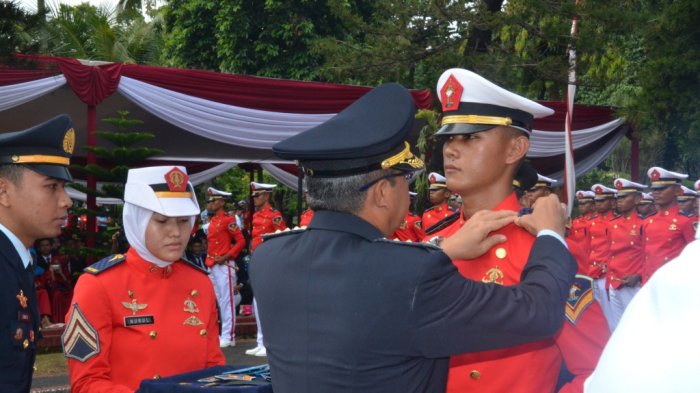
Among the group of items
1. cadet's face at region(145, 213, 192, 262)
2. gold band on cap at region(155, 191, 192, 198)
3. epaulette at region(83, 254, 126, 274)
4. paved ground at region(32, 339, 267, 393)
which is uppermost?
gold band on cap at region(155, 191, 192, 198)

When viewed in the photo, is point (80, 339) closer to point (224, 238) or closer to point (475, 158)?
point (475, 158)

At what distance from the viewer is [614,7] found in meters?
13.5

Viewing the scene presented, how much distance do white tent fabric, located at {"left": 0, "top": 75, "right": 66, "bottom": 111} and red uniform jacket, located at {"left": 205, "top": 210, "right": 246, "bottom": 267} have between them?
12.4 feet

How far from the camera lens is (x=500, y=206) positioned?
111 inches

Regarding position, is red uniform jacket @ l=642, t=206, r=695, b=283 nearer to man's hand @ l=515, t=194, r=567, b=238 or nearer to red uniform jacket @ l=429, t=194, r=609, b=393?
red uniform jacket @ l=429, t=194, r=609, b=393

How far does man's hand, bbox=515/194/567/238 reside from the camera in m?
2.28

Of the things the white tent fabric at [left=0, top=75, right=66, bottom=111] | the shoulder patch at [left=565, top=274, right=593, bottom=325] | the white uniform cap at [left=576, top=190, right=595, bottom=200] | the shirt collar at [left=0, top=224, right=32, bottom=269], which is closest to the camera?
the shoulder patch at [left=565, top=274, right=593, bottom=325]

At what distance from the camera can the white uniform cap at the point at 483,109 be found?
9.01 feet

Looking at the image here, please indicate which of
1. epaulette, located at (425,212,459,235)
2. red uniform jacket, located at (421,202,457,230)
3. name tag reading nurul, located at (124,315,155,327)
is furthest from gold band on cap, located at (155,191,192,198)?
red uniform jacket, located at (421,202,457,230)

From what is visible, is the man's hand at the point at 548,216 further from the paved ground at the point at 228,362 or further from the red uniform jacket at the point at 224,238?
the red uniform jacket at the point at 224,238

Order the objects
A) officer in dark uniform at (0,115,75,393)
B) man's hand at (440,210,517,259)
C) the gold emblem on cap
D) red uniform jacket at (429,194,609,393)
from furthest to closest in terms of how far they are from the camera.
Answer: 1. the gold emblem on cap
2. officer in dark uniform at (0,115,75,393)
3. red uniform jacket at (429,194,609,393)
4. man's hand at (440,210,517,259)

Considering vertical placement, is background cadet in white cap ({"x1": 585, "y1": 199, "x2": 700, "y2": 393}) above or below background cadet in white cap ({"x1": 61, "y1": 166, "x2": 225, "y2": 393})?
above

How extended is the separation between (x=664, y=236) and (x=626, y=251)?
1.21 metres

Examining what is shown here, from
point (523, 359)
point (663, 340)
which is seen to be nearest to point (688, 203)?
point (523, 359)
